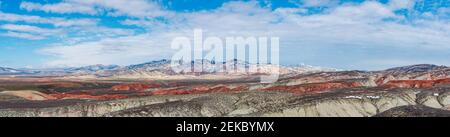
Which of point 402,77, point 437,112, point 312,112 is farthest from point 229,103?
point 402,77

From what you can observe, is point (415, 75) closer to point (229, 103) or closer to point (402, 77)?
point (402, 77)

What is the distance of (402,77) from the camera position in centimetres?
17588
